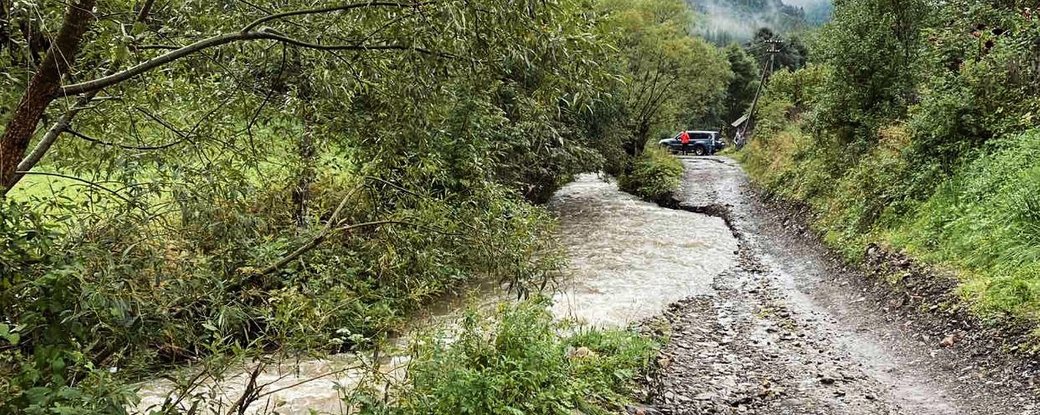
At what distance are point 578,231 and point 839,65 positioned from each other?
767cm

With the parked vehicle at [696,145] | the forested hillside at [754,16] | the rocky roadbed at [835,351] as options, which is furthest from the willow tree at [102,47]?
the forested hillside at [754,16]

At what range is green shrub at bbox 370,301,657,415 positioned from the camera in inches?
170

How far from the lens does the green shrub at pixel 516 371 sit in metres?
4.33

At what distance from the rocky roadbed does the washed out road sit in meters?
0.02

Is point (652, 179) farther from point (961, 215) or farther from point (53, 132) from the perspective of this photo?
point (53, 132)

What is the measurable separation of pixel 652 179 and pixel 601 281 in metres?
13.4

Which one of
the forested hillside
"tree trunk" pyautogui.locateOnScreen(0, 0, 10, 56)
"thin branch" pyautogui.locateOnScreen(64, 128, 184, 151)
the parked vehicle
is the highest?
the forested hillside

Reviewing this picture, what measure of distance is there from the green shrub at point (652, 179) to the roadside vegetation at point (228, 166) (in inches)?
703

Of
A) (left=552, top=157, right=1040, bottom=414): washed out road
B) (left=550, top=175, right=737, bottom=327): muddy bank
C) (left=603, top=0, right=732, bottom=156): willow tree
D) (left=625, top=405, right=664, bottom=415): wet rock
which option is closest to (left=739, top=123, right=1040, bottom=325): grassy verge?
(left=552, top=157, right=1040, bottom=414): washed out road

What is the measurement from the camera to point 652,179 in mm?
23547

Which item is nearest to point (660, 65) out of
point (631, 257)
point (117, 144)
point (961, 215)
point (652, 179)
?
point (652, 179)

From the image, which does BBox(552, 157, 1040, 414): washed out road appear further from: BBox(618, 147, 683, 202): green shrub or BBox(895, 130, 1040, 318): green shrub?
BBox(618, 147, 683, 202): green shrub

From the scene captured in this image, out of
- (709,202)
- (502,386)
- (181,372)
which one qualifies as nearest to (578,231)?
(709,202)

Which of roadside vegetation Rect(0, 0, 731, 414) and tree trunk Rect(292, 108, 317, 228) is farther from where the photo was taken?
tree trunk Rect(292, 108, 317, 228)
